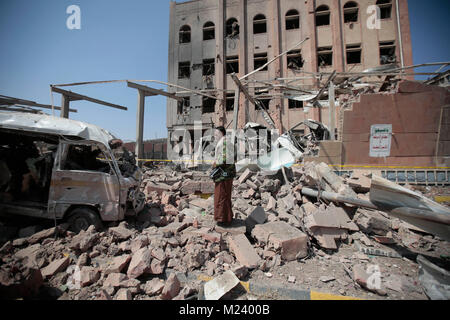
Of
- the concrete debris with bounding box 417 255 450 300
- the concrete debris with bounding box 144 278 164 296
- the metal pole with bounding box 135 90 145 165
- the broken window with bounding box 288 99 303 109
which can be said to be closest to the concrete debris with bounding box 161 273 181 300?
the concrete debris with bounding box 144 278 164 296

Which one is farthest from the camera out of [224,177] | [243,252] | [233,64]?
[233,64]

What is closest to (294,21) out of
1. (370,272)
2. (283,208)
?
(283,208)

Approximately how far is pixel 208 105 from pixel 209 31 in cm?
747

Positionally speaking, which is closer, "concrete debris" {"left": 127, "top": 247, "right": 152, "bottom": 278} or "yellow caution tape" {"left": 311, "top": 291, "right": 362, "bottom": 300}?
"yellow caution tape" {"left": 311, "top": 291, "right": 362, "bottom": 300}

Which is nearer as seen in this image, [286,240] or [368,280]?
[368,280]

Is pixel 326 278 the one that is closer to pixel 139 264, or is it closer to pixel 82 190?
pixel 139 264

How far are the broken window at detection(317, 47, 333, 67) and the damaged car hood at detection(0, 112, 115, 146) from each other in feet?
62.1

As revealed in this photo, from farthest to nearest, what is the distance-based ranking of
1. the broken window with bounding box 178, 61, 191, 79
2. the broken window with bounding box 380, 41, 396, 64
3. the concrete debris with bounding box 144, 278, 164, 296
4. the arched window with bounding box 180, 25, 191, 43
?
the broken window with bounding box 178, 61, 191, 79 < the arched window with bounding box 180, 25, 191, 43 < the broken window with bounding box 380, 41, 396, 64 < the concrete debris with bounding box 144, 278, 164, 296

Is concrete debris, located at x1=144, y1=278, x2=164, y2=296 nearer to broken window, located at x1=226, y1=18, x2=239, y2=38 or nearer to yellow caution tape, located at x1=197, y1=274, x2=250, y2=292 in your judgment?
yellow caution tape, located at x1=197, y1=274, x2=250, y2=292

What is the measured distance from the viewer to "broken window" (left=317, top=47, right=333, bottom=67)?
54.7 ft

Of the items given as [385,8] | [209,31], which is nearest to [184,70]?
[209,31]

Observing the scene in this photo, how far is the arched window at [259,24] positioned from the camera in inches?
698

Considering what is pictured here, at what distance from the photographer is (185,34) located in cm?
1961

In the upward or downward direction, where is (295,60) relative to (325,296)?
upward
